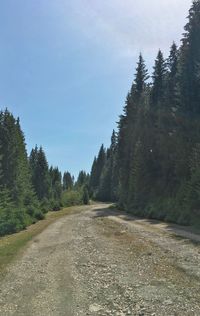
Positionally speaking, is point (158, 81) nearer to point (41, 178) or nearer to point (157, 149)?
point (157, 149)

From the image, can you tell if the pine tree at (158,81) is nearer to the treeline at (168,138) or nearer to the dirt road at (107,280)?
the treeline at (168,138)

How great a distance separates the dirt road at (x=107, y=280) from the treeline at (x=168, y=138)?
510 inches

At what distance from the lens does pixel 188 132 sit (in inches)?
1565

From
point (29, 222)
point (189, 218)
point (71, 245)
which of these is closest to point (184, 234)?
point (71, 245)

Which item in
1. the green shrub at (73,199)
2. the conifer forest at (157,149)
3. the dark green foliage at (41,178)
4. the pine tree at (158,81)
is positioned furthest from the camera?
the green shrub at (73,199)

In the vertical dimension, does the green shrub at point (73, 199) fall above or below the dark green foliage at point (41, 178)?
below

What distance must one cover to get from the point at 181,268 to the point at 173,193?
28057 millimetres

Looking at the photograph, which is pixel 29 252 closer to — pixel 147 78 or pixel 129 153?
pixel 129 153

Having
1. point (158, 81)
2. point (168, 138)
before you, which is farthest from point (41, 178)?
point (168, 138)

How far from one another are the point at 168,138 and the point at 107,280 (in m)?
34.0

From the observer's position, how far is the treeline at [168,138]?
35.8m

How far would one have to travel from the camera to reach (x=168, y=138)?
45.2m

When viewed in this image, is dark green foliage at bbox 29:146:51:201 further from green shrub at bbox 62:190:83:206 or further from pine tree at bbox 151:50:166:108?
pine tree at bbox 151:50:166:108

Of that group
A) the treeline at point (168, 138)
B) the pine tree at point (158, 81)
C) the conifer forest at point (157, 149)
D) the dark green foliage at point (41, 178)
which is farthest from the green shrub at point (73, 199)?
the pine tree at point (158, 81)
